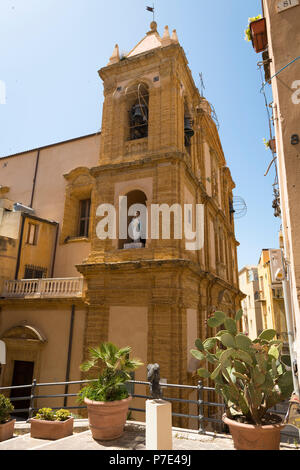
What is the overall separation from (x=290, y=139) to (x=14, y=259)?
13.5 metres

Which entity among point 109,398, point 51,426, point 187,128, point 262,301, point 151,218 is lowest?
point 51,426

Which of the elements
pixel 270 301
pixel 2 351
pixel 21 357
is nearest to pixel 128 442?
pixel 2 351

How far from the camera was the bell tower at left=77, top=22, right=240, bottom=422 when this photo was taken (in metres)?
10.7

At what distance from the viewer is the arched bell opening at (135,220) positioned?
12.4m

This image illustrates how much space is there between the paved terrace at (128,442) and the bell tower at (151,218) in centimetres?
391

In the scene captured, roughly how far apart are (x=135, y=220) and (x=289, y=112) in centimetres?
813

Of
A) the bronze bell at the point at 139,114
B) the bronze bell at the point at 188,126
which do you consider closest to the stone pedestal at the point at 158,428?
the bronze bell at the point at 139,114

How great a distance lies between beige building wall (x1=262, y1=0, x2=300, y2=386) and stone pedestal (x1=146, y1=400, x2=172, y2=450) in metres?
2.38

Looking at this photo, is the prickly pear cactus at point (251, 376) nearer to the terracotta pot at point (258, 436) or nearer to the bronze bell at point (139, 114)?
the terracotta pot at point (258, 436)

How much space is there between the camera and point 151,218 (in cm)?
1207

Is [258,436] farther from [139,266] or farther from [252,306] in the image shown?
[252,306]

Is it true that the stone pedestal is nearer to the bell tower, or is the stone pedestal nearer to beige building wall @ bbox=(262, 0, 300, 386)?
beige building wall @ bbox=(262, 0, 300, 386)

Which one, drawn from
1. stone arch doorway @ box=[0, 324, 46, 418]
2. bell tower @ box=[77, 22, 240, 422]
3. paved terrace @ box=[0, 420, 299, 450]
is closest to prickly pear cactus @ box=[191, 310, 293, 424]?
paved terrace @ box=[0, 420, 299, 450]
